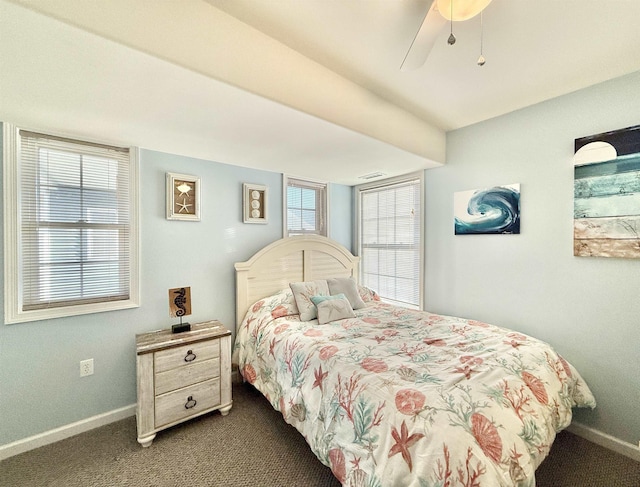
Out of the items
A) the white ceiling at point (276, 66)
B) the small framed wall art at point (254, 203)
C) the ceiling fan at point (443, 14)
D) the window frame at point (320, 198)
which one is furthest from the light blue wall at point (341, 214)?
the ceiling fan at point (443, 14)

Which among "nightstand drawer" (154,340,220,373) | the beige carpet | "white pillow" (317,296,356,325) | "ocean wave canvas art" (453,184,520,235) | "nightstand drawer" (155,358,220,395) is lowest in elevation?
the beige carpet

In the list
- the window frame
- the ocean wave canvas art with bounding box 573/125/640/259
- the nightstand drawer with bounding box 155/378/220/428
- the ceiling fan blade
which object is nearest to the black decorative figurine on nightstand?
the nightstand drawer with bounding box 155/378/220/428

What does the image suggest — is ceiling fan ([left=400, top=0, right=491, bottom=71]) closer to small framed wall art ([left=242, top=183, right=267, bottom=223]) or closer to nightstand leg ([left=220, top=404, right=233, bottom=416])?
small framed wall art ([left=242, top=183, right=267, bottom=223])

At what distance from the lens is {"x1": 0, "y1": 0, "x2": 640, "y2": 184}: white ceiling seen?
1.15 meters

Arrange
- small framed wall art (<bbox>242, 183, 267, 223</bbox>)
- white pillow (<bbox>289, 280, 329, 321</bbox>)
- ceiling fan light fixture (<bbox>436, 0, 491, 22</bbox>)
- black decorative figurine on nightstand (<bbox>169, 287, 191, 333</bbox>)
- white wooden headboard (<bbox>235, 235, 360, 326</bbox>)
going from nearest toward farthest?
1. ceiling fan light fixture (<bbox>436, 0, 491, 22</bbox>)
2. black decorative figurine on nightstand (<bbox>169, 287, 191, 333</bbox>)
3. white pillow (<bbox>289, 280, 329, 321</bbox>)
4. white wooden headboard (<bbox>235, 235, 360, 326</bbox>)
5. small framed wall art (<bbox>242, 183, 267, 223</bbox>)

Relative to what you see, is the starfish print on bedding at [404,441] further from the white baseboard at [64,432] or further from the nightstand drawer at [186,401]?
the white baseboard at [64,432]

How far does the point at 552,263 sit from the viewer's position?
7.04 ft

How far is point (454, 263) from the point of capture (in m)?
2.78

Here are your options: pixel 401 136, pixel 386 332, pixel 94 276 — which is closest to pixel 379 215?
pixel 401 136

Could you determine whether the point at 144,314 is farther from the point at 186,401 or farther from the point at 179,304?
the point at 186,401

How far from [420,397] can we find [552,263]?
1778mm

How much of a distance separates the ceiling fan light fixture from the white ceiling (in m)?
0.26

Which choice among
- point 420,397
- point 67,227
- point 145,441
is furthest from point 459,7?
point 145,441

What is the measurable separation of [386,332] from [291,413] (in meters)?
0.88
